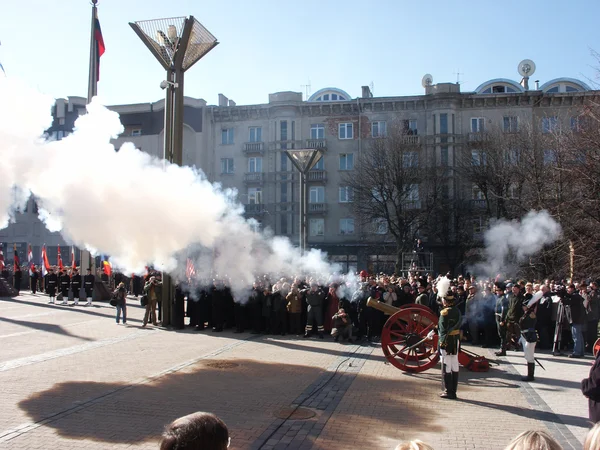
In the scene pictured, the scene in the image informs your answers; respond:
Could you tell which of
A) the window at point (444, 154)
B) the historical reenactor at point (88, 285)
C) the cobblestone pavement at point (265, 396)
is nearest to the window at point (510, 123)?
the window at point (444, 154)

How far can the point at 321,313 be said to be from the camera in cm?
1591

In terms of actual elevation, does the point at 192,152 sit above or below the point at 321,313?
above

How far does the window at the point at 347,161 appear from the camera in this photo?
40.9 m

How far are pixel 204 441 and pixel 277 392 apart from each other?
22.0ft

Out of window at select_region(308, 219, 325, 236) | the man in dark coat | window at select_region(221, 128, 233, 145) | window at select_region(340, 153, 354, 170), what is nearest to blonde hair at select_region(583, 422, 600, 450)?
the man in dark coat

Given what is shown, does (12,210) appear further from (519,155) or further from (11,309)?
(519,155)

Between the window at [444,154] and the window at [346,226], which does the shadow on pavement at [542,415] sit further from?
the window at [444,154]

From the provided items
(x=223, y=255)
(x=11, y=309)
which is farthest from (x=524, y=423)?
(x=11, y=309)

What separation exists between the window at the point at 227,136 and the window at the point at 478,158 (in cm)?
1889

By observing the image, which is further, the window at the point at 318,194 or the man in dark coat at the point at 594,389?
the window at the point at 318,194

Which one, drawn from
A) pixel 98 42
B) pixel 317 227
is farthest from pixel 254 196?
pixel 98 42

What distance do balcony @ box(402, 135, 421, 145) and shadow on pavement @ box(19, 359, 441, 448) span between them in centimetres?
2859

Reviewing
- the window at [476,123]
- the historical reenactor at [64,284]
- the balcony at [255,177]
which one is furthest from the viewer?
the balcony at [255,177]

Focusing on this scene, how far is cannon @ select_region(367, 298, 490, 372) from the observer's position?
34.9ft
